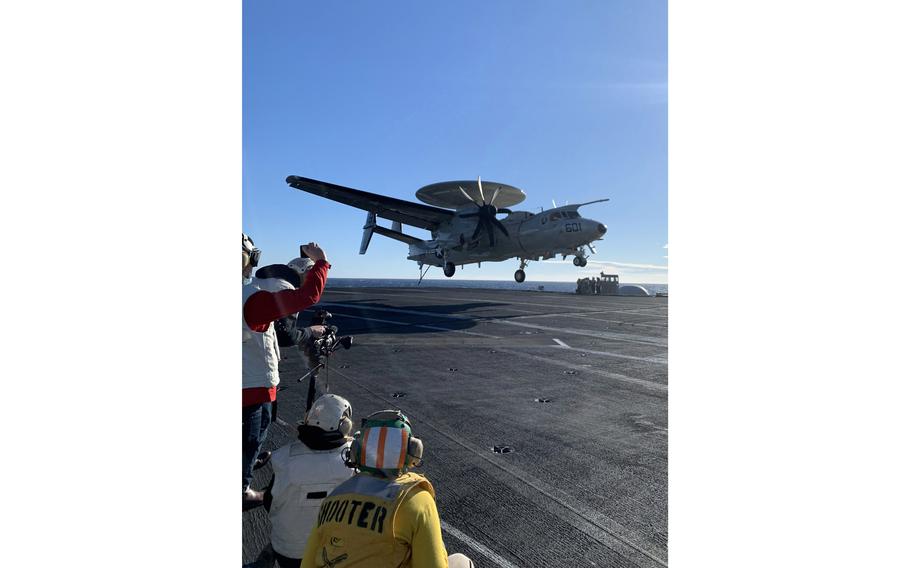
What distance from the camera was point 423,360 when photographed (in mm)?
8133

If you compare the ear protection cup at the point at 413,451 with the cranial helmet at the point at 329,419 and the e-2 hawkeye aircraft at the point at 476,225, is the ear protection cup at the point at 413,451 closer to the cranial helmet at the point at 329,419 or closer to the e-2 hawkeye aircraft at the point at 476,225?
the cranial helmet at the point at 329,419

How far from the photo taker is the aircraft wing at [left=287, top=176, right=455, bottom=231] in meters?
18.0

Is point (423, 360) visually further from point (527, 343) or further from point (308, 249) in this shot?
point (308, 249)

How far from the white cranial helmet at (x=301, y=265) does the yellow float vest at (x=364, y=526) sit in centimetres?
162

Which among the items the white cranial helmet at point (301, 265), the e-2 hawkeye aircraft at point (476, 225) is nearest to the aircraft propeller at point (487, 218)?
the e-2 hawkeye aircraft at point (476, 225)

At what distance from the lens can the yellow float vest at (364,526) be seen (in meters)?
1.42

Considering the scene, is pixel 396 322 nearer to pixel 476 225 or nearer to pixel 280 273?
pixel 476 225

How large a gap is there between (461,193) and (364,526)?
924 inches

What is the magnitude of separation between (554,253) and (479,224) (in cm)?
405

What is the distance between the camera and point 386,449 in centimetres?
156
